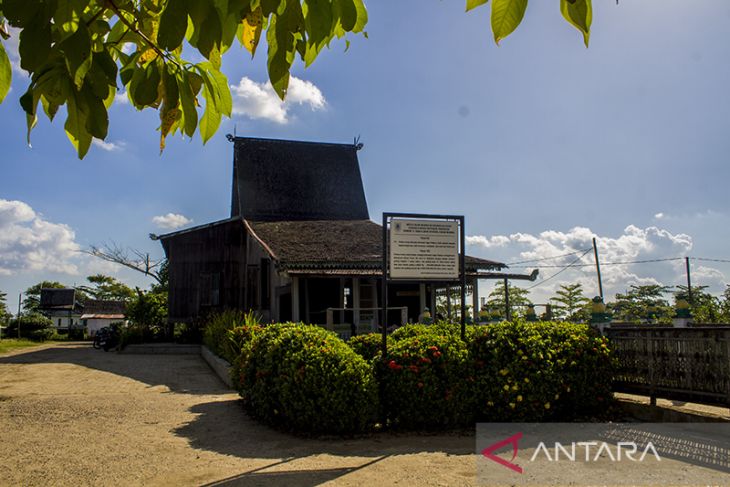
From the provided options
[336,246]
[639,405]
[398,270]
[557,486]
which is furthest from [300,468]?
[336,246]

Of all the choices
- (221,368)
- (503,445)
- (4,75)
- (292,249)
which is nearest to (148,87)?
(4,75)

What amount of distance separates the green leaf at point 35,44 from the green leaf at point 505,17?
109 centimetres

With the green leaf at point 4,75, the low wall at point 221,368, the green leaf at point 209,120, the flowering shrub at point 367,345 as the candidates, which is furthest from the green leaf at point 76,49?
the low wall at point 221,368

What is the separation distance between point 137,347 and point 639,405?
65.7 feet

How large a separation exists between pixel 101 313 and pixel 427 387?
64.6 meters

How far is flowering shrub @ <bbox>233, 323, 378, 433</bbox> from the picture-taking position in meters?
6.99

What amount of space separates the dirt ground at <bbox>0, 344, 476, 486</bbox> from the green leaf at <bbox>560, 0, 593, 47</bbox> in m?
4.53

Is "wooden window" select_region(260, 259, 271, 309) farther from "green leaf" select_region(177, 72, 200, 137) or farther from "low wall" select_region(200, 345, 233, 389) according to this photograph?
"green leaf" select_region(177, 72, 200, 137)

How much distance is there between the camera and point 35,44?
1301 mm

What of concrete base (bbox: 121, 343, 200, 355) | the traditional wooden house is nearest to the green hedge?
the traditional wooden house

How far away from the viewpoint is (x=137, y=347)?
22766 millimetres

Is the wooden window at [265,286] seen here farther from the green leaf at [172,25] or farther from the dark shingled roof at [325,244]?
the green leaf at [172,25]

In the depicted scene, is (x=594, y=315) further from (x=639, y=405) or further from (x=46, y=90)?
(x=46, y=90)

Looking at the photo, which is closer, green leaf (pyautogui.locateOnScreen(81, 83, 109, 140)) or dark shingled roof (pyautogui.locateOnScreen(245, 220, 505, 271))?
green leaf (pyautogui.locateOnScreen(81, 83, 109, 140))
